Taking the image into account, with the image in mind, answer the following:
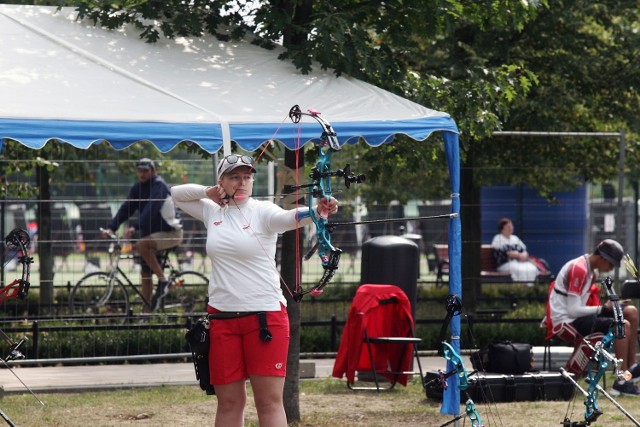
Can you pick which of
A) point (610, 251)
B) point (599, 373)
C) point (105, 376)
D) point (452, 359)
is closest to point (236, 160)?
point (452, 359)

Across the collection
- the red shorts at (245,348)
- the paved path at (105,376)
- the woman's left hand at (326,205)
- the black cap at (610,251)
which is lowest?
the paved path at (105,376)

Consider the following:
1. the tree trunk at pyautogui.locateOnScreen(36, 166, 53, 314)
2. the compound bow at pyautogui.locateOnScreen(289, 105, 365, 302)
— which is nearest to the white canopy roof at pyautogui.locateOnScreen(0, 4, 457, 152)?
the compound bow at pyautogui.locateOnScreen(289, 105, 365, 302)

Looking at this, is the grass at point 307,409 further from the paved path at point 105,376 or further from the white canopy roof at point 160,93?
the white canopy roof at point 160,93

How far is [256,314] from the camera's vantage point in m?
6.86

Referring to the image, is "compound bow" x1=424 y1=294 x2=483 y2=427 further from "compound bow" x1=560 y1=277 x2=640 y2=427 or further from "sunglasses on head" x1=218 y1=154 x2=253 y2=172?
"sunglasses on head" x1=218 y1=154 x2=253 y2=172

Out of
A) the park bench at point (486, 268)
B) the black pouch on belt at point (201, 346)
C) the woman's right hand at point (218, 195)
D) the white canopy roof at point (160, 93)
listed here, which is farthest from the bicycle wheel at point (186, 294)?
the woman's right hand at point (218, 195)

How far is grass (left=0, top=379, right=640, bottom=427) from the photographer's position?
9406mm

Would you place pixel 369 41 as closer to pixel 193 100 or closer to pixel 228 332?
pixel 193 100

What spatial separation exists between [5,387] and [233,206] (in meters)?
4.93

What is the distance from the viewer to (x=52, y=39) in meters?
9.23

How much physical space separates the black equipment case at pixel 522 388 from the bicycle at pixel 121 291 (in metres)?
4.94

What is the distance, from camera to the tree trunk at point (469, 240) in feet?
47.9

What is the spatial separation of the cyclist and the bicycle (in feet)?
1.12

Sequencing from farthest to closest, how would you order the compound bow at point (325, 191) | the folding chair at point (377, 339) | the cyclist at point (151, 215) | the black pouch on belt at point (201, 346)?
the cyclist at point (151, 215), the folding chair at point (377, 339), the black pouch on belt at point (201, 346), the compound bow at point (325, 191)
